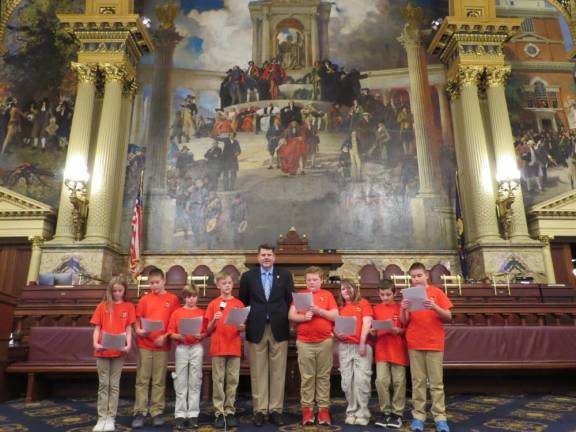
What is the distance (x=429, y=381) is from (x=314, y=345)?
1.14m

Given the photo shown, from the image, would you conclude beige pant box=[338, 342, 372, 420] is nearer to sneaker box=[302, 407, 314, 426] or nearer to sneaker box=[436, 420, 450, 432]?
sneaker box=[302, 407, 314, 426]

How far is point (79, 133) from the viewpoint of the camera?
13.9 m

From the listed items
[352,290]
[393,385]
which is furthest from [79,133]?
[393,385]

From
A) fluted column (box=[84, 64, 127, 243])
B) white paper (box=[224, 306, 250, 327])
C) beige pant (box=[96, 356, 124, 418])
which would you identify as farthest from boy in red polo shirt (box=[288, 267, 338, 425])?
fluted column (box=[84, 64, 127, 243])

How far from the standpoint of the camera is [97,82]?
14.7m

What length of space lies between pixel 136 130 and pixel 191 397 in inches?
472

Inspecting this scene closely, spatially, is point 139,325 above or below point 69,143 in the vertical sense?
below

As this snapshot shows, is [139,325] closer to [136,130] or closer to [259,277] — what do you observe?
[259,277]

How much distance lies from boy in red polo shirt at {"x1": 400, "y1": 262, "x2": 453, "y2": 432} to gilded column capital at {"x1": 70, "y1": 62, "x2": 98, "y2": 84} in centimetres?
1306

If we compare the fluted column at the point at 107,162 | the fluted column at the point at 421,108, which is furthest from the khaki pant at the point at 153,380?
the fluted column at the point at 421,108

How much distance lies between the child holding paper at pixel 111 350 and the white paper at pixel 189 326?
535 millimetres


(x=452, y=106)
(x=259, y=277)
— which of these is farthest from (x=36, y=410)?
(x=452, y=106)

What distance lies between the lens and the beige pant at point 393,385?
4.57 metres

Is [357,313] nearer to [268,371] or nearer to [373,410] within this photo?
[268,371]
